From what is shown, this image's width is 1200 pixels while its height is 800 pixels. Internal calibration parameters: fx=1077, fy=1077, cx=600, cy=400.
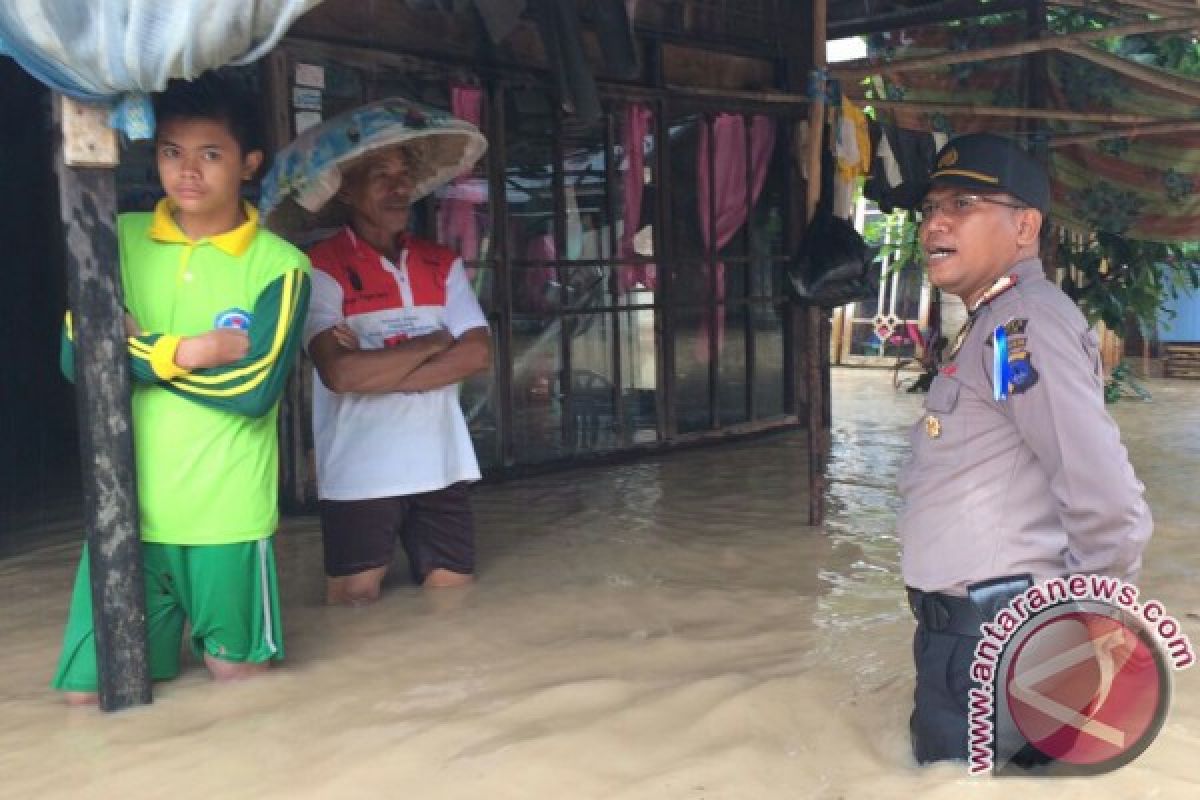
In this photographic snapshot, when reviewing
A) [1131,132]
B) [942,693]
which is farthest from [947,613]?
[1131,132]

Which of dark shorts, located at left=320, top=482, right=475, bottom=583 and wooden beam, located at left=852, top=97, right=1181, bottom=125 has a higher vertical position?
wooden beam, located at left=852, top=97, right=1181, bottom=125

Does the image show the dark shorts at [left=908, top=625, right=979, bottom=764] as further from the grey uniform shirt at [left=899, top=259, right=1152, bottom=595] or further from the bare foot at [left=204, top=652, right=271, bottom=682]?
the bare foot at [left=204, top=652, right=271, bottom=682]

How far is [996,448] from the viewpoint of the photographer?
217cm

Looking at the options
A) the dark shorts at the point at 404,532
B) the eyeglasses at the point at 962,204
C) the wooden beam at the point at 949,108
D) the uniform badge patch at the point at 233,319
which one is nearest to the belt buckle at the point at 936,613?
the eyeglasses at the point at 962,204

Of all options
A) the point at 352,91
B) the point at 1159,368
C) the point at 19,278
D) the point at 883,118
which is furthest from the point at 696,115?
the point at 1159,368

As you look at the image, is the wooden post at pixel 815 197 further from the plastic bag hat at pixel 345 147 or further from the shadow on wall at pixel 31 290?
the shadow on wall at pixel 31 290

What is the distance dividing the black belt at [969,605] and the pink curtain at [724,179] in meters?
4.95

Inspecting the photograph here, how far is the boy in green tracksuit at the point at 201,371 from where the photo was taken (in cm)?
279

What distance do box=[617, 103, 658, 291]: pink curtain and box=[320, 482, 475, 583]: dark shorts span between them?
2935 mm

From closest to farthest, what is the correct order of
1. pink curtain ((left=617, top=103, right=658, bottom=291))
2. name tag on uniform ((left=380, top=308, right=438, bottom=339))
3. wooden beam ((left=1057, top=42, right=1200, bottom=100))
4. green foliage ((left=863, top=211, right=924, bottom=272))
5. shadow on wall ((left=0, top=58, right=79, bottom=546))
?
name tag on uniform ((left=380, top=308, right=438, bottom=339)), wooden beam ((left=1057, top=42, right=1200, bottom=100)), pink curtain ((left=617, top=103, right=658, bottom=291)), shadow on wall ((left=0, top=58, right=79, bottom=546)), green foliage ((left=863, top=211, right=924, bottom=272))

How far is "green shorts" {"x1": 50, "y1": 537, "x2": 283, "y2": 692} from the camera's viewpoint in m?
2.85

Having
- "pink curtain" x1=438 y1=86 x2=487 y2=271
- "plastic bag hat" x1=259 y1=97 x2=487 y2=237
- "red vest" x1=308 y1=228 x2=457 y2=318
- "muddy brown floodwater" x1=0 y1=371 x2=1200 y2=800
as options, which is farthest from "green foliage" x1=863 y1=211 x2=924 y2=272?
"red vest" x1=308 y1=228 x2=457 y2=318

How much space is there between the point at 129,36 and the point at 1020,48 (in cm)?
439

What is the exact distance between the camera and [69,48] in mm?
2443
